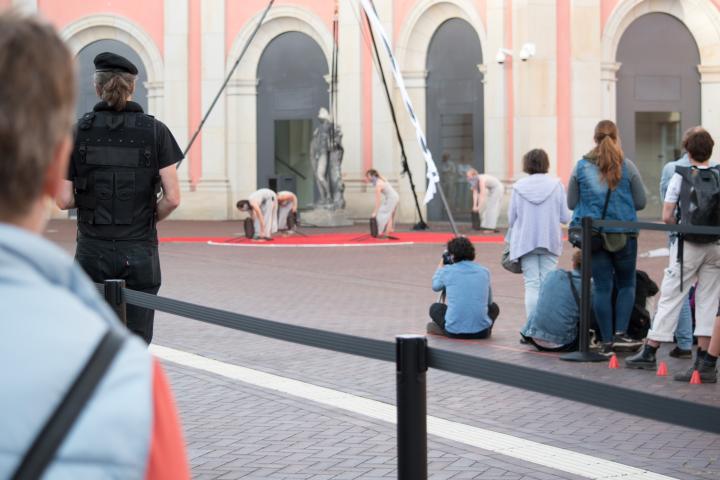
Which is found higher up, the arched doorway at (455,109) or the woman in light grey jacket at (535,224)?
the arched doorway at (455,109)

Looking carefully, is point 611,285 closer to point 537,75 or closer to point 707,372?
point 707,372

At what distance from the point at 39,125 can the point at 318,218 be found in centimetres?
2869

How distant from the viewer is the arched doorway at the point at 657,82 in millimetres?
30766

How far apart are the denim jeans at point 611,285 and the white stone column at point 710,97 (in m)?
22.0

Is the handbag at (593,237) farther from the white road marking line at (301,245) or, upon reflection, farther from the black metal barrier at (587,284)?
the white road marking line at (301,245)

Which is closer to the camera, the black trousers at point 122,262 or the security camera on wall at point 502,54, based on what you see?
the black trousers at point 122,262

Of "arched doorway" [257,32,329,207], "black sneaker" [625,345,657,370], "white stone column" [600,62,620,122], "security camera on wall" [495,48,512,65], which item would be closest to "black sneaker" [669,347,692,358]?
"black sneaker" [625,345,657,370]

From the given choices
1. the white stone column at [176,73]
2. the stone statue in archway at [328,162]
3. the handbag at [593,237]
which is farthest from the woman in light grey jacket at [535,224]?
the white stone column at [176,73]

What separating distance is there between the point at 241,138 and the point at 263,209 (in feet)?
35.0

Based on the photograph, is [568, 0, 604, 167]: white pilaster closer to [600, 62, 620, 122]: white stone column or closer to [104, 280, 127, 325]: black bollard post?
[600, 62, 620, 122]: white stone column

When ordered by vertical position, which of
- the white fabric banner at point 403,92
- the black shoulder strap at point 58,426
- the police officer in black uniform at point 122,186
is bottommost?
the black shoulder strap at point 58,426

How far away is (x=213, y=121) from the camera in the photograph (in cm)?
3438

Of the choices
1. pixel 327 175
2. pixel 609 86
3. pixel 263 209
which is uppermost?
pixel 609 86

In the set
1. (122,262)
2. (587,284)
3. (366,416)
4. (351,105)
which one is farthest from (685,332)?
(351,105)
